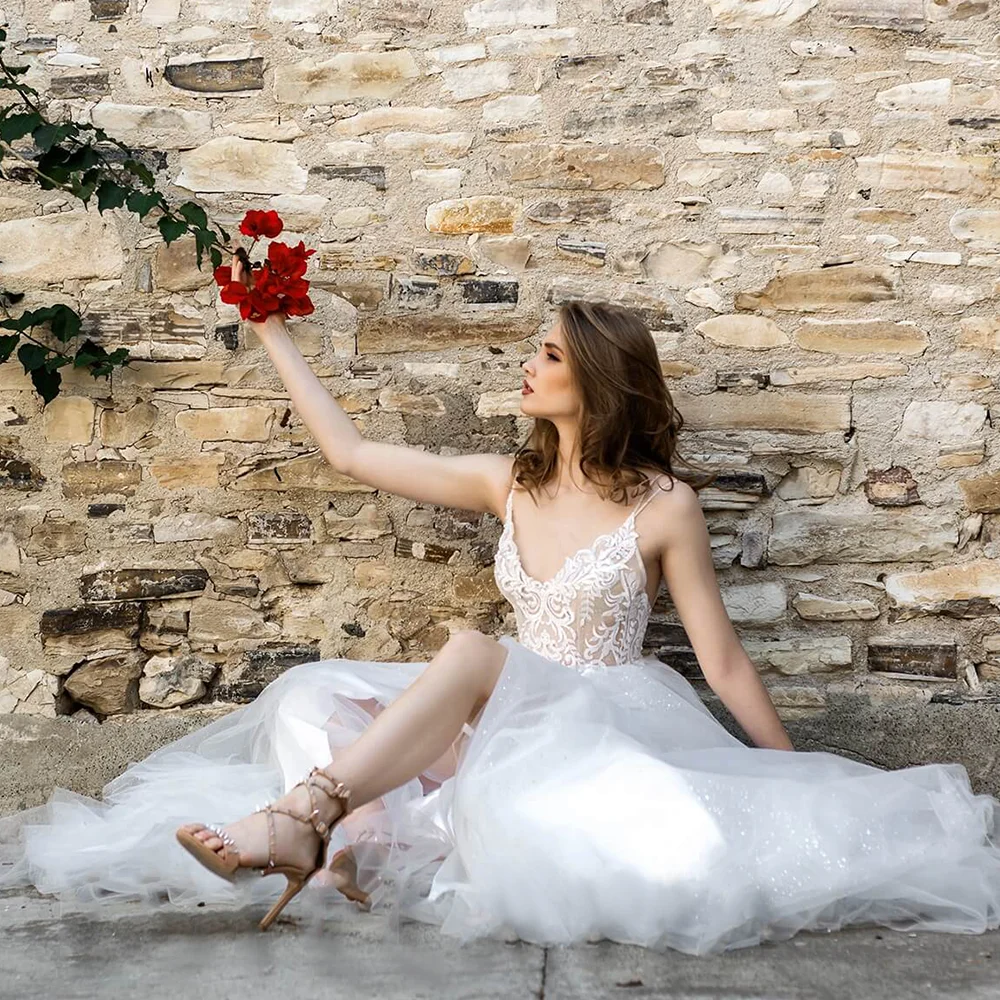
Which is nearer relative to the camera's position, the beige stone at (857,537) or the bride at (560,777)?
the bride at (560,777)

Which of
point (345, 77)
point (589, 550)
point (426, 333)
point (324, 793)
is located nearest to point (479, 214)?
point (426, 333)

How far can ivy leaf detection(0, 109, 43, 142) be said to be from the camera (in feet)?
9.84

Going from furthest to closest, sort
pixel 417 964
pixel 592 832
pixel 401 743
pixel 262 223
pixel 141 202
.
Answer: pixel 141 202, pixel 262 223, pixel 401 743, pixel 592 832, pixel 417 964

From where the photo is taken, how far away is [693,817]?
217 cm

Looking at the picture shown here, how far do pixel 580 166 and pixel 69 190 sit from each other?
1.35 meters

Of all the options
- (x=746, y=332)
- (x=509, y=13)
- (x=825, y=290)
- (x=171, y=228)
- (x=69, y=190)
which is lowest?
(x=746, y=332)

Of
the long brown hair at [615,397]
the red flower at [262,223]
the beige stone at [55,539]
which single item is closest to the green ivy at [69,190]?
the red flower at [262,223]

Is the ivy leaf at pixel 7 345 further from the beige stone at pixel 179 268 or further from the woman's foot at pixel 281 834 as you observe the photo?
the woman's foot at pixel 281 834

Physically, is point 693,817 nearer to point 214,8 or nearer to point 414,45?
point 414,45

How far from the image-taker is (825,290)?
3.12 meters

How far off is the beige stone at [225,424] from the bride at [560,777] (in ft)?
1.03

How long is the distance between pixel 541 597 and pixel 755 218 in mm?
1171

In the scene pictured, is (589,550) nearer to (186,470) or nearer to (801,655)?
(801,655)

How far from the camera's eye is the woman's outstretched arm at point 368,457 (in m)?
2.90
